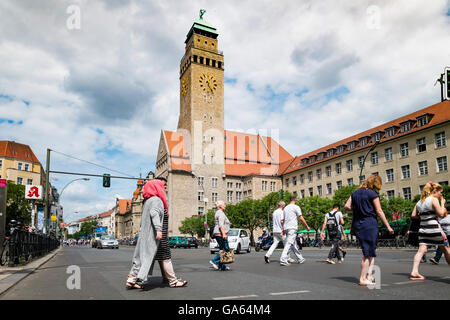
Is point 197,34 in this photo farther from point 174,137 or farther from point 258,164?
point 258,164

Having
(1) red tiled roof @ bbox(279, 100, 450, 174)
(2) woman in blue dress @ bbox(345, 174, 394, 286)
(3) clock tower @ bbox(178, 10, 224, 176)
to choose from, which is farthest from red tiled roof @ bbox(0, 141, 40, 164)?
(2) woman in blue dress @ bbox(345, 174, 394, 286)

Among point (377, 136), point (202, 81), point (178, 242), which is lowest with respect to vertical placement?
point (178, 242)

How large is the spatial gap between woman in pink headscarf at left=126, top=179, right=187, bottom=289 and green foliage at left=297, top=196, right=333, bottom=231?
42916 mm

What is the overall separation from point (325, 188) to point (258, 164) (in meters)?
24.2

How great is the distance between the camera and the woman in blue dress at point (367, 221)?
20.9 feet

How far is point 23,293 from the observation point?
6.25 metres

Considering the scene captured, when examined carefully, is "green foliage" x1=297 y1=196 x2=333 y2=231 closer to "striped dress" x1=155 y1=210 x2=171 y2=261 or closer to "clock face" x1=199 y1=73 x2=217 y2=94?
"clock face" x1=199 y1=73 x2=217 y2=94

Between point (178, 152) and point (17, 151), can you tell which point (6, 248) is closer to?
point (178, 152)

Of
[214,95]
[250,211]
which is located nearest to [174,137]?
[214,95]

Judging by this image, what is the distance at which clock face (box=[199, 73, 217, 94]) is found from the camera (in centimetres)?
7400

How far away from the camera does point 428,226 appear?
712cm

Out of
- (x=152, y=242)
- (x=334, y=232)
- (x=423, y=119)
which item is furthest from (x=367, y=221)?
(x=423, y=119)

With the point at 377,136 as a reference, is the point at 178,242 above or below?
below

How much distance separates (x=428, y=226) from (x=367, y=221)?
1569 mm
